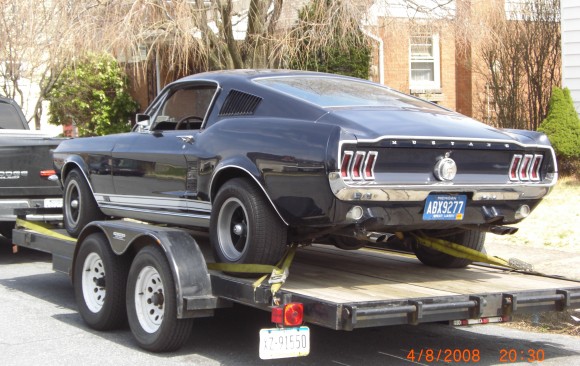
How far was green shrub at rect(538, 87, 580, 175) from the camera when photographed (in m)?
15.7

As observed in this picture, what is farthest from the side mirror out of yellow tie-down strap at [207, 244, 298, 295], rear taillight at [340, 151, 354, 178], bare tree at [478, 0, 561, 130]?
bare tree at [478, 0, 561, 130]

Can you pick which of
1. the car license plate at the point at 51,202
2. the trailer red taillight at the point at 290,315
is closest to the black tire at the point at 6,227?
the car license plate at the point at 51,202

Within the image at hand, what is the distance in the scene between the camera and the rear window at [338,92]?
259 inches

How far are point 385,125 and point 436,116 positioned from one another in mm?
773

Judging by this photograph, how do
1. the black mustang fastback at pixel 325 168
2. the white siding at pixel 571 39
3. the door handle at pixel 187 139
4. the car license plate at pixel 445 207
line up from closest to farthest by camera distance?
the black mustang fastback at pixel 325 168 → the car license plate at pixel 445 207 → the door handle at pixel 187 139 → the white siding at pixel 571 39

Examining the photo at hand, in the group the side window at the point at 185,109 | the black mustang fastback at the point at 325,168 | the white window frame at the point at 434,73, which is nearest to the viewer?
the black mustang fastback at the point at 325,168

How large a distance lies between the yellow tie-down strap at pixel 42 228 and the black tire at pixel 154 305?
66.8 inches

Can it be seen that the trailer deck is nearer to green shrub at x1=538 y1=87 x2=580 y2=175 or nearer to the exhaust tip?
the exhaust tip

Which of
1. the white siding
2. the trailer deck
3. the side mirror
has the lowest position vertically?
the trailer deck

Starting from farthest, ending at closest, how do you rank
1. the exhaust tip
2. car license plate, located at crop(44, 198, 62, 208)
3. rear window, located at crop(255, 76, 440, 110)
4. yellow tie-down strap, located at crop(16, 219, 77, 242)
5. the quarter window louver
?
1. car license plate, located at crop(44, 198, 62, 208)
2. yellow tie-down strap, located at crop(16, 219, 77, 242)
3. the quarter window louver
4. rear window, located at crop(255, 76, 440, 110)
5. the exhaust tip

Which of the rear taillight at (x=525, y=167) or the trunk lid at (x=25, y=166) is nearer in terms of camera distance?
the rear taillight at (x=525, y=167)

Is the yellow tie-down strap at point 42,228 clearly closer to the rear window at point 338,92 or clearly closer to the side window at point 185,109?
the side window at point 185,109
